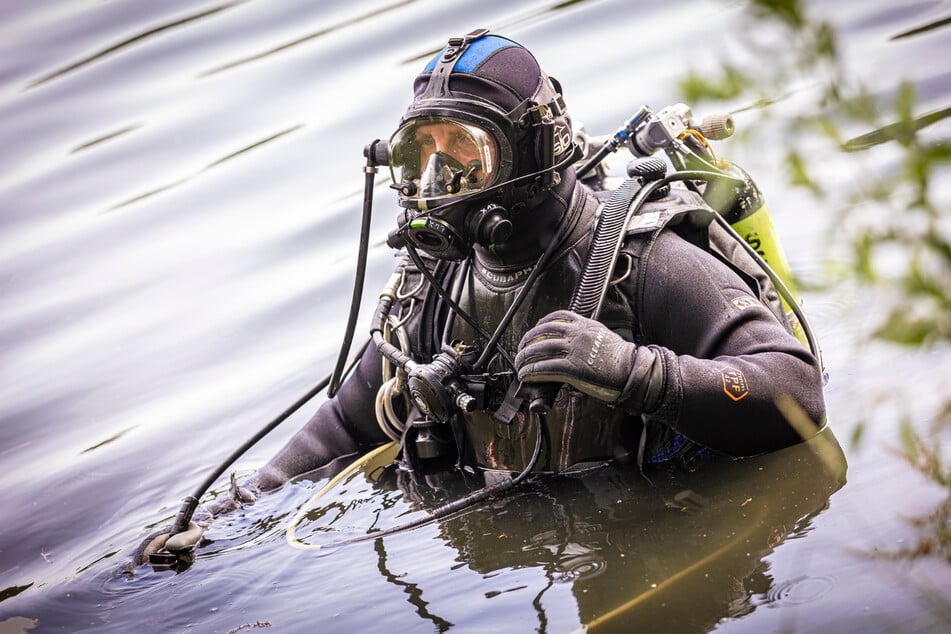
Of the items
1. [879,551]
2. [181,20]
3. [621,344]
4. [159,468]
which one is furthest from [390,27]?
[879,551]

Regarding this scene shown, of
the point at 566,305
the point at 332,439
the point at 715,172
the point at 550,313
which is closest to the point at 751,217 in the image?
the point at 715,172

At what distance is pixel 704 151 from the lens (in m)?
3.23

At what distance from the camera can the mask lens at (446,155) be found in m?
2.89

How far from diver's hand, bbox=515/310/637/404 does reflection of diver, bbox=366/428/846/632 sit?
1.29ft

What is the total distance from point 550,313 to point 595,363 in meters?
0.30

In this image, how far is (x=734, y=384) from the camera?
2643 mm

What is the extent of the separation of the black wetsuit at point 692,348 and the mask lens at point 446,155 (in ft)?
0.75

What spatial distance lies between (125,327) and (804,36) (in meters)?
5.39

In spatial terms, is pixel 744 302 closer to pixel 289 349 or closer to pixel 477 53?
pixel 477 53

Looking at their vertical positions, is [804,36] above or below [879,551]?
above

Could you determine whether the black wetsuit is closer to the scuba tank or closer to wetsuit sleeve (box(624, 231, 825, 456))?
wetsuit sleeve (box(624, 231, 825, 456))

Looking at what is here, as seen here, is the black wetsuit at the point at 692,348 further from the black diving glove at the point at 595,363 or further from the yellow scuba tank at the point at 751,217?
the yellow scuba tank at the point at 751,217

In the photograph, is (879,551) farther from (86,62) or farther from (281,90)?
(86,62)

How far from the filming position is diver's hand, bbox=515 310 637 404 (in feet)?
8.50
